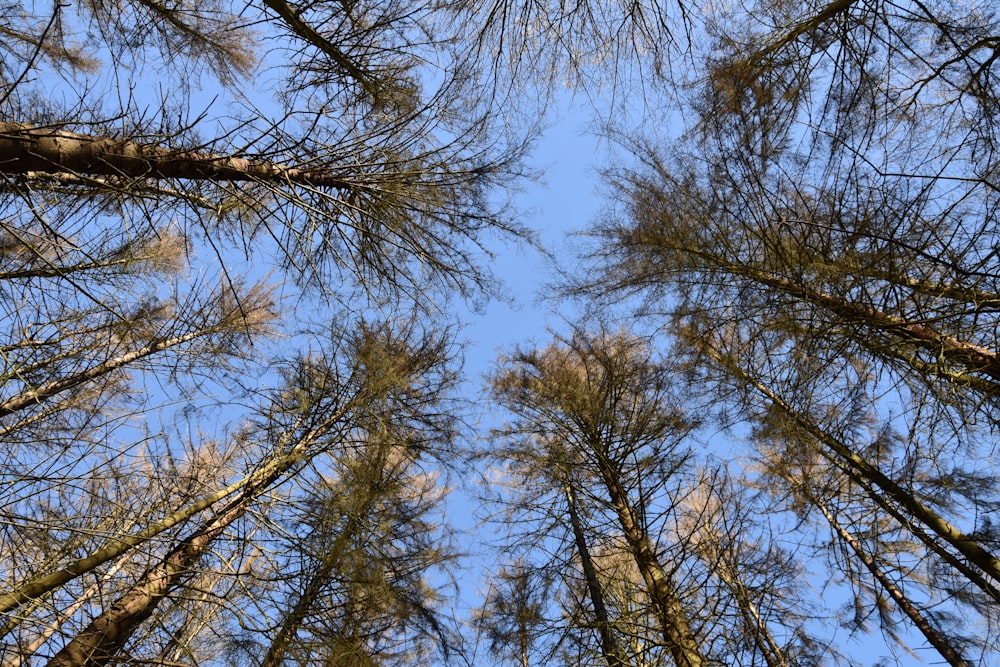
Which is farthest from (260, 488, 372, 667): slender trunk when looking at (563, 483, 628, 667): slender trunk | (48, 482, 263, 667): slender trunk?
(563, 483, 628, 667): slender trunk

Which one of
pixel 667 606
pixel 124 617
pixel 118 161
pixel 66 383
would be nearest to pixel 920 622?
pixel 667 606

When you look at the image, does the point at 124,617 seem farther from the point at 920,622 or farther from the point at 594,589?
the point at 920,622

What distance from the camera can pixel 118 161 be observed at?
2291 mm

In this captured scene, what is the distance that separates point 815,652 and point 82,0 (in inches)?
291

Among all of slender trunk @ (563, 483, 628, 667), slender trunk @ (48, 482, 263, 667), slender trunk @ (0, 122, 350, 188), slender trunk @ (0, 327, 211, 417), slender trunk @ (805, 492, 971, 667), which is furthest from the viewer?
slender trunk @ (805, 492, 971, 667)

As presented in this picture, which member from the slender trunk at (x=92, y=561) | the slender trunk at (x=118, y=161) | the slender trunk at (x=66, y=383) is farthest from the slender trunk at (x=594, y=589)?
the slender trunk at (x=66, y=383)

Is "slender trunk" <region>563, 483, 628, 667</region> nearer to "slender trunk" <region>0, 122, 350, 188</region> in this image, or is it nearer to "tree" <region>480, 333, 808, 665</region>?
"tree" <region>480, 333, 808, 665</region>

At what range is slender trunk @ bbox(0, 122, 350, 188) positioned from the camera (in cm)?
206

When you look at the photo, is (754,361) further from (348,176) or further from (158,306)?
(158,306)

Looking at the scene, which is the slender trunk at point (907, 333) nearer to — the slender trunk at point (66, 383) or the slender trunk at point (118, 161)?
the slender trunk at point (118, 161)

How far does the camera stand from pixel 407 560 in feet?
14.8

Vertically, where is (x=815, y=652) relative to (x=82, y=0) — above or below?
below

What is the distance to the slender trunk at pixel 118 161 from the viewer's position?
2064 millimetres

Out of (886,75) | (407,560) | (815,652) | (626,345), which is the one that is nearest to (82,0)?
(407,560)
